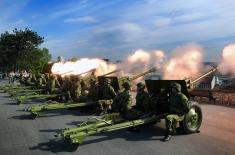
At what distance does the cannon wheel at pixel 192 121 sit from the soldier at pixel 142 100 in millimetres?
1461

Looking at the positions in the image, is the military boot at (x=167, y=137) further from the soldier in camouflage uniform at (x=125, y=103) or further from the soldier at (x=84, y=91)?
the soldier at (x=84, y=91)

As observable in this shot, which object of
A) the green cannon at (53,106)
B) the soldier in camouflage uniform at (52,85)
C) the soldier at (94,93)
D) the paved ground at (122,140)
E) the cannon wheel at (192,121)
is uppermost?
the soldier in camouflage uniform at (52,85)

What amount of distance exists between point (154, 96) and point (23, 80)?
21.9 m

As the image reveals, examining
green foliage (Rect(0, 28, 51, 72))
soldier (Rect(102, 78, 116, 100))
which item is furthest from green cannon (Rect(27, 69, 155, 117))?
green foliage (Rect(0, 28, 51, 72))

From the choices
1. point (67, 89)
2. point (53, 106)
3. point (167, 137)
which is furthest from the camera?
point (67, 89)

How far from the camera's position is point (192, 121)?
1145 centimetres

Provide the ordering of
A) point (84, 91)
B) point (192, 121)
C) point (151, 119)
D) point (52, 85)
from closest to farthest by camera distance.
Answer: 1. point (151, 119)
2. point (192, 121)
3. point (84, 91)
4. point (52, 85)

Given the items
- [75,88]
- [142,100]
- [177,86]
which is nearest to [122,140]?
[142,100]

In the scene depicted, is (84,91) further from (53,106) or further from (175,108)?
(175,108)

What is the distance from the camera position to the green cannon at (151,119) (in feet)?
31.5

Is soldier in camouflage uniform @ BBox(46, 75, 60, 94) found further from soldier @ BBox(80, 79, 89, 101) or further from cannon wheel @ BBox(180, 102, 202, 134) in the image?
cannon wheel @ BBox(180, 102, 202, 134)

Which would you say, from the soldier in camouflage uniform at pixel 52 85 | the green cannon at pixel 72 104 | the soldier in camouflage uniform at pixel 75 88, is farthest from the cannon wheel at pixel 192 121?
the soldier in camouflage uniform at pixel 52 85

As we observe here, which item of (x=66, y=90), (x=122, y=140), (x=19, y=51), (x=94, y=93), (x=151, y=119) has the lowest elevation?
(x=122, y=140)

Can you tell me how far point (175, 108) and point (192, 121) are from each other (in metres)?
0.79
